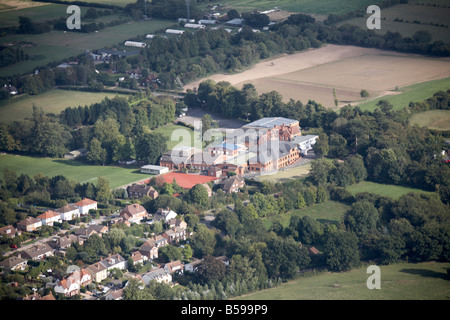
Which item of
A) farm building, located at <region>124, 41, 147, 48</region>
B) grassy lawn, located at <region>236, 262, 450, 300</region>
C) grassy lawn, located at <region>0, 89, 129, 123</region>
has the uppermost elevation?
farm building, located at <region>124, 41, 147, 48</region>

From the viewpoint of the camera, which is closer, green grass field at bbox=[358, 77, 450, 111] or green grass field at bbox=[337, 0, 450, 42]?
green grass field at bbox=[358, 77, 450, 111]

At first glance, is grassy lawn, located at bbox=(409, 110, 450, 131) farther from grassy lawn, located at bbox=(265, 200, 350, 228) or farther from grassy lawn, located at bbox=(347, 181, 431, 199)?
grassy lawn, located at bbox=(265, 200, 350, 228)

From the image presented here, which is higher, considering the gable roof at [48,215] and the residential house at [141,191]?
the residential house at [141,191]

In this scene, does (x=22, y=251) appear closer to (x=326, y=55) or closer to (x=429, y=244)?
(x=429, y=244)

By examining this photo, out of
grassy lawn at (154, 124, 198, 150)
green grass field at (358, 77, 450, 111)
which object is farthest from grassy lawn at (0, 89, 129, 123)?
green grass field at (358, 77, 450, 111)

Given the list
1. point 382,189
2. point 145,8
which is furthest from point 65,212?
point 145,8

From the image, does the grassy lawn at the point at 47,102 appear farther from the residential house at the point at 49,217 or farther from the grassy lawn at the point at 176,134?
A: the residential house at the point at 49,217

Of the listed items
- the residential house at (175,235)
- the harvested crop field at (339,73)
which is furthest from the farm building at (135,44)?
the residential house at (175,235)
